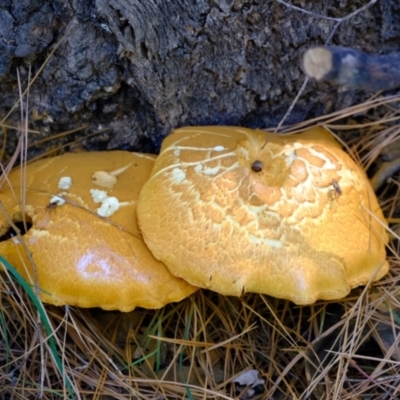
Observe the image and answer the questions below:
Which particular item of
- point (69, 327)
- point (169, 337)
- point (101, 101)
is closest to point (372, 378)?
point (169, 337)

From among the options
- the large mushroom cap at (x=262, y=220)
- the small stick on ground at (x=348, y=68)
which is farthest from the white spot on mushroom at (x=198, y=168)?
the small stick on ground at (x=348, y=68)

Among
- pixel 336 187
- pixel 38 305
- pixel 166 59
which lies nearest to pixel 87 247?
pixel 38 305

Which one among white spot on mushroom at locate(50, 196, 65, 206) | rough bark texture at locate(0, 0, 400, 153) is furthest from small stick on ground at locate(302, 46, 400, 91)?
white spot on mushroom at locate(50, 196, 65, 206)

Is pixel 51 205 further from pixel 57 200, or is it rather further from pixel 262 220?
pixel 262 220

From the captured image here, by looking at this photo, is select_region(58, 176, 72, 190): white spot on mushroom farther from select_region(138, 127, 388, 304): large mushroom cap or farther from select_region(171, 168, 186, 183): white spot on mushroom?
select_region(171, 168, 186, 183): white spot on mushroom

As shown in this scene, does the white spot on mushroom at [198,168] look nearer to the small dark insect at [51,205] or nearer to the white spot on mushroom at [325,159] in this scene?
the white spot on mushroom at [325,159]

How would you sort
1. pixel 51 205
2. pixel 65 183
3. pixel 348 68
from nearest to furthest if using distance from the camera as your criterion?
pixel 348 68 → pixel 51 205 → pixel 65 183

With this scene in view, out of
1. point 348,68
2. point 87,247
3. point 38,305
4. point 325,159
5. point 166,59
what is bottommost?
point 38,305
